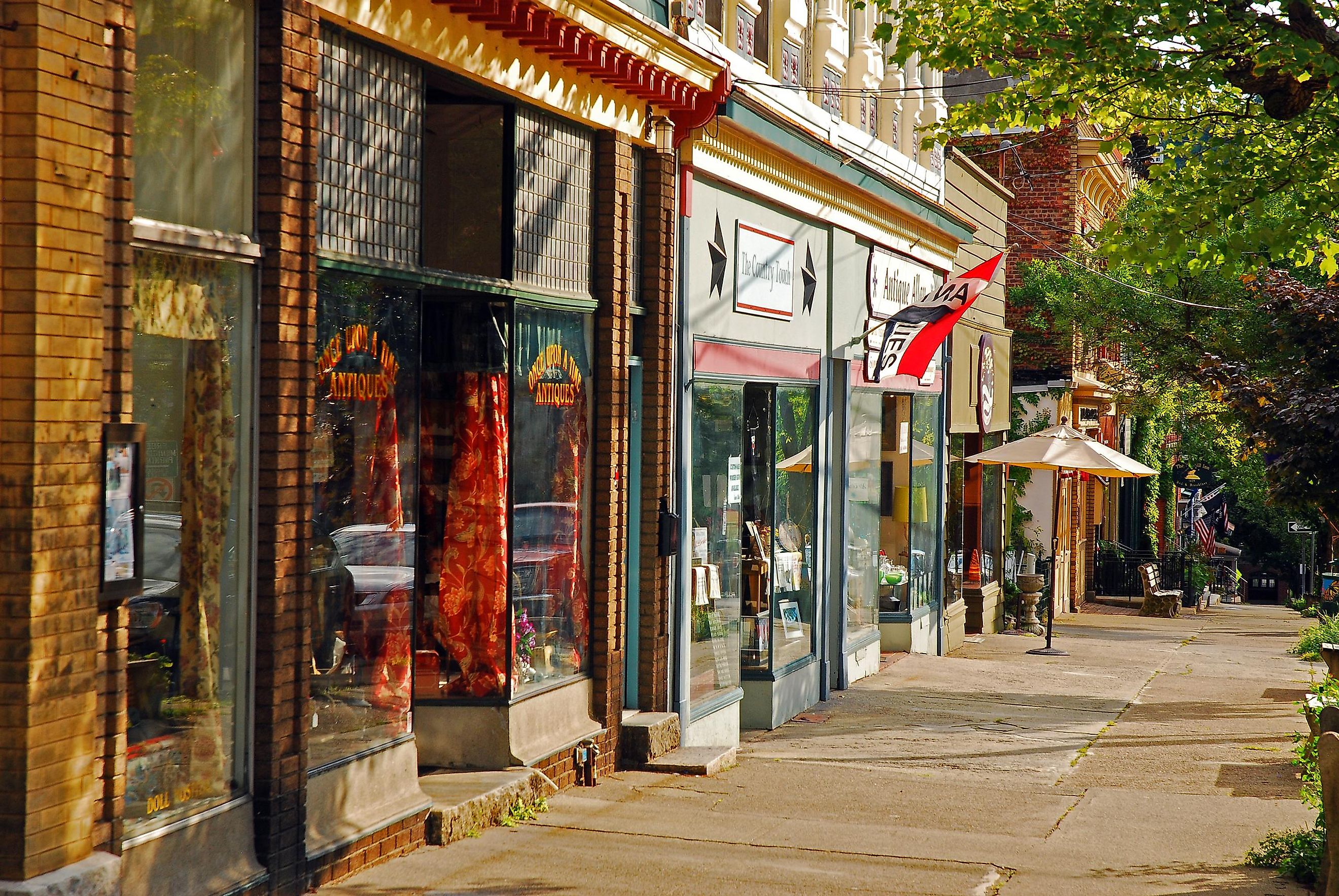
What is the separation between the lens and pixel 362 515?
696cm

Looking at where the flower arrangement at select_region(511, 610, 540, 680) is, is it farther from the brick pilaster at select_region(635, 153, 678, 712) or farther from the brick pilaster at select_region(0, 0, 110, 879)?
the brick pilaster at select_region(0, 0, 110, 879)

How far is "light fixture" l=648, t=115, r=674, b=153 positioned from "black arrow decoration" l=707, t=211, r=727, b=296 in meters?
1.04

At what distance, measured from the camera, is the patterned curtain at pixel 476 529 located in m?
8.22

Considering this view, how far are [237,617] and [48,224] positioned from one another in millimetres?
1925

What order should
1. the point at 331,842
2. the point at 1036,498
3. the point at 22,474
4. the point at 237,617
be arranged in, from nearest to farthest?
the point at 22,474 < the point at 237,617 < the point at 331,842 < the point at 1036,498

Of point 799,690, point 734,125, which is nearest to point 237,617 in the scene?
point 734,125

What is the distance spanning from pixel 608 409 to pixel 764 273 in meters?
3.06

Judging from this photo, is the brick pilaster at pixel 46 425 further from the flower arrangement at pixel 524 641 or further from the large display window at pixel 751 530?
the large display window at pixel 751 530

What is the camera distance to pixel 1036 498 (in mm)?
25359

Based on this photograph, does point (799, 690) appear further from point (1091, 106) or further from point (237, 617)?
point (237, 617)

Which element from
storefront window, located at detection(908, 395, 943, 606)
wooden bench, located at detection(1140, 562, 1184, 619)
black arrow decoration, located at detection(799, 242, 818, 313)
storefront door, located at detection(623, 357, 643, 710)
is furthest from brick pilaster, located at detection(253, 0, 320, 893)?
wooden bench, located at detection(1140, 562, 1184, 619)

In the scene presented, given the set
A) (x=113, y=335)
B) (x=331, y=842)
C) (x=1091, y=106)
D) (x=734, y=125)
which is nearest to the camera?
(x=113, y=335)

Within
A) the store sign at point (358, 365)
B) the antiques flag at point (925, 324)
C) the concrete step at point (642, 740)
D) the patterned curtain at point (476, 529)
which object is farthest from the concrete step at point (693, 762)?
the antiques flag at point (925, 324)

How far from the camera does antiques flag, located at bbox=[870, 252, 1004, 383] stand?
14.4 metres
